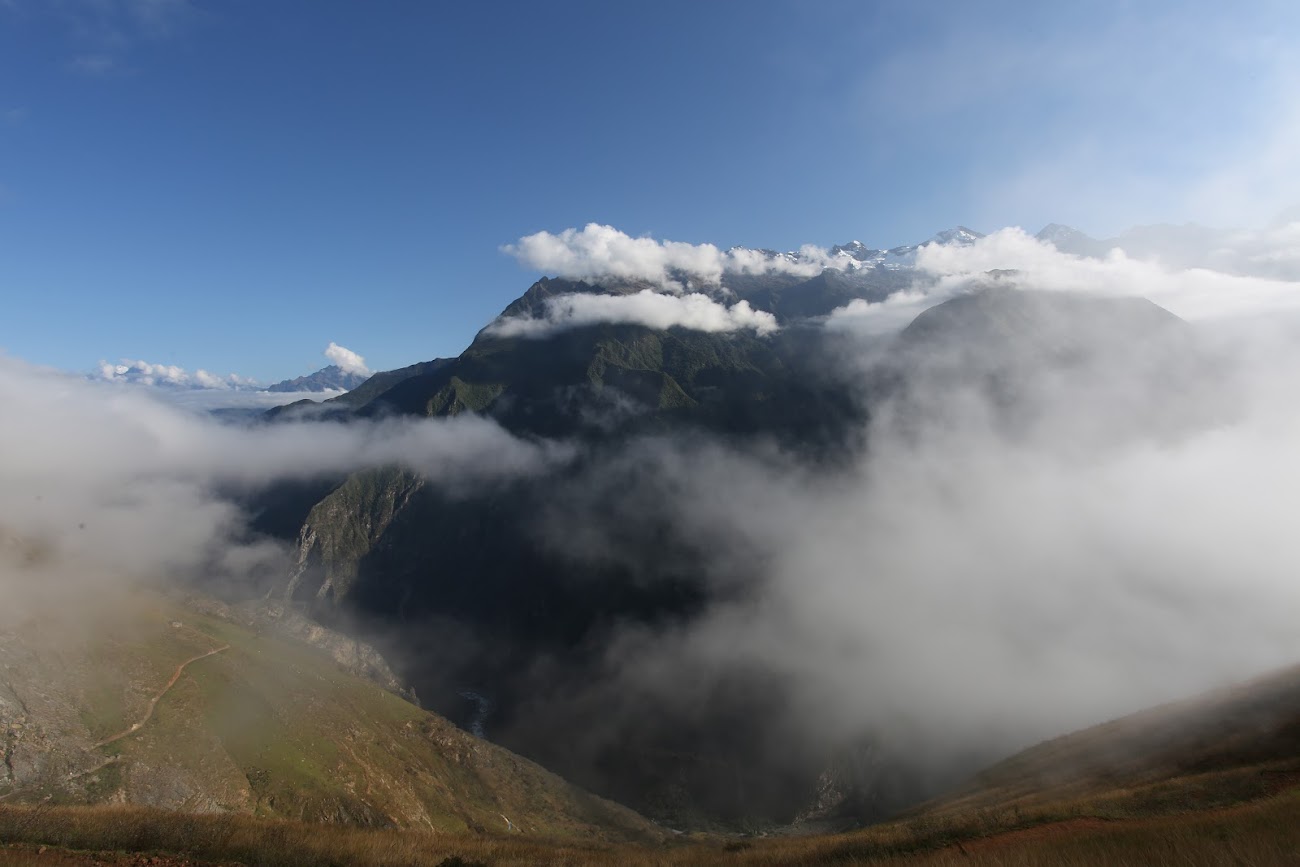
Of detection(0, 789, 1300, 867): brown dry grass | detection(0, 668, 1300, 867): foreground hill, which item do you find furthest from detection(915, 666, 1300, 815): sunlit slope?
detection(0, 789, 1300, 867): brown dry grass

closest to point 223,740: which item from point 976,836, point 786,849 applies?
point 786,849

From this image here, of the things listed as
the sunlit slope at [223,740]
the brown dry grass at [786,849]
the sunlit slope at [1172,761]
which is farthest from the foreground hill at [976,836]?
the sunlit slope at [223,740]

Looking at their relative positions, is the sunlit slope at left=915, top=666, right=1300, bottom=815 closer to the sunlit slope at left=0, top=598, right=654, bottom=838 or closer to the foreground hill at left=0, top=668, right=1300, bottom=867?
the foreground hill at left=0, top=668, right=1300, bottom=867

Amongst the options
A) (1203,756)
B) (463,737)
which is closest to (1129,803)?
(1203,756)

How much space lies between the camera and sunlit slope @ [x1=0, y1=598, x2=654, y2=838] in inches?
2458

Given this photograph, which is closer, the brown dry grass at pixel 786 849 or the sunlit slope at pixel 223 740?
the brown dry grass at pixel 786 849

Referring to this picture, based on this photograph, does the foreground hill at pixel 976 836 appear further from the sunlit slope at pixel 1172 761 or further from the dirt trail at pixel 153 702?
the dirt trail at pixel 153 702

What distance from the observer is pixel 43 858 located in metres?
17.6

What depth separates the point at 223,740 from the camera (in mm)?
76188

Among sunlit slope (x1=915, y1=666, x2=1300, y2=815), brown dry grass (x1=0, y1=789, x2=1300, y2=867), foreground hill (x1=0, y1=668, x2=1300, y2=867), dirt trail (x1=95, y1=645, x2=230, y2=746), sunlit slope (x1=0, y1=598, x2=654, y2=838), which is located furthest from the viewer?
dirt trail (x1=95, y1=645, x2=230, y2=746)

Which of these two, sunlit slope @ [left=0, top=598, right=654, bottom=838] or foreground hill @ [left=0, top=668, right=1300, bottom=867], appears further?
sunlit slope @ [left=0, top=598, right=654, bottom=838]

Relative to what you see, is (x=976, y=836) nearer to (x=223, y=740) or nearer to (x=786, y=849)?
(x=786, y=849)

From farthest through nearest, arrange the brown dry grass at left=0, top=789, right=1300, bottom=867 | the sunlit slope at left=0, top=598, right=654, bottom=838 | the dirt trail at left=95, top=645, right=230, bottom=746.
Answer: the dirt trail at left=95, top=645, right=230, bottom=746 < the sunlit slope at left=0, top=598, right=654, bottom=838 < the brown dry grass at left=0, top=789, right=1300, bottom=867

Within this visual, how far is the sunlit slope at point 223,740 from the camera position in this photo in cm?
6244
